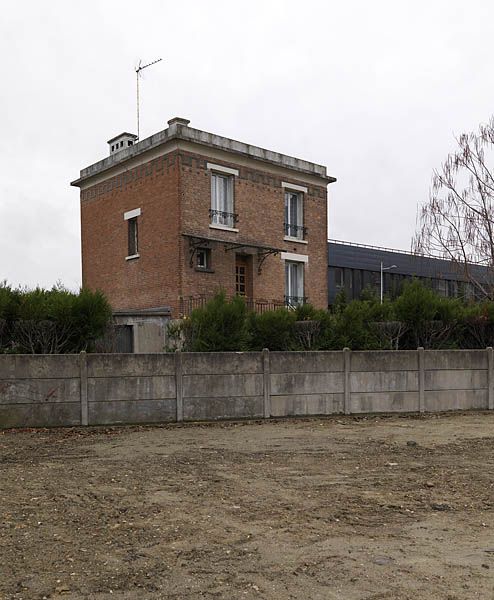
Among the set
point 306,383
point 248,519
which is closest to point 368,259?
point 306,383

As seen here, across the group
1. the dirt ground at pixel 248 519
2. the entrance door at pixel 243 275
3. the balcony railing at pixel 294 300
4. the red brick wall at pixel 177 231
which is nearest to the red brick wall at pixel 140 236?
the red brick wall at pixel 177 231

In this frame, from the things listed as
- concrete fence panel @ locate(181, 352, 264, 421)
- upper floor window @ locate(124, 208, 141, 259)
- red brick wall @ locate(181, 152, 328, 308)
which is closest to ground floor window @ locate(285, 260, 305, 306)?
red brick wall @ locate(181, 152, 328, 308)

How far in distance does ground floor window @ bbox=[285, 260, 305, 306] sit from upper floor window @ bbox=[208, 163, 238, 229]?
3308mm

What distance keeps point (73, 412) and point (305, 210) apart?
14.9 metres

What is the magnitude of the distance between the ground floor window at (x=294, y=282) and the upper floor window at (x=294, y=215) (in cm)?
115

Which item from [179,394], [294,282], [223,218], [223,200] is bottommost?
[179,394]

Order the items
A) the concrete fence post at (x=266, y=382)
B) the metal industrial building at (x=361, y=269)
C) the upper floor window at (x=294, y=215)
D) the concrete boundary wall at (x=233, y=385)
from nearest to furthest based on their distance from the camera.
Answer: the concrete boundary wall at (x=233, y=385)
the concrete fence post at (x=266, y=382)
the upper floor window at (x=294, y=215)
the metal industrial building at (x=361, y=269)

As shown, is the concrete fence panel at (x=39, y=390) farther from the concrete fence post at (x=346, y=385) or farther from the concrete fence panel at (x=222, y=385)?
the concrete fence post at (x=346, y=385)

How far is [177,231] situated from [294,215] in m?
6.10

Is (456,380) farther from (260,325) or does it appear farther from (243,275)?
(243,275)

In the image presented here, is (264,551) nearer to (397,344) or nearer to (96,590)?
(96,590)

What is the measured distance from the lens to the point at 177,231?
21.2 meters

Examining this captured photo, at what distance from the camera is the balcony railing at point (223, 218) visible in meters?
22.4

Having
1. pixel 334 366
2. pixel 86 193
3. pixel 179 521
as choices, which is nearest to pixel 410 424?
pixel 334 366
